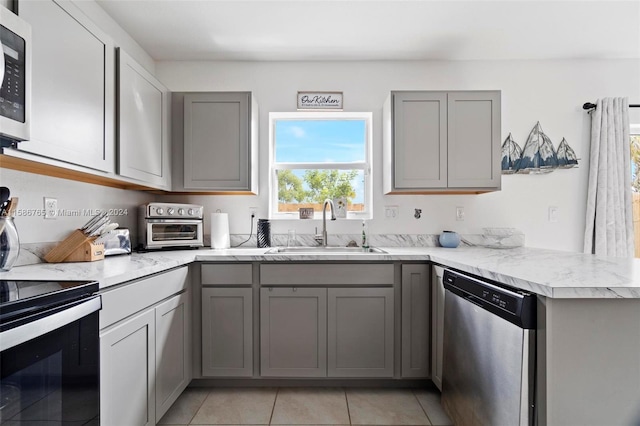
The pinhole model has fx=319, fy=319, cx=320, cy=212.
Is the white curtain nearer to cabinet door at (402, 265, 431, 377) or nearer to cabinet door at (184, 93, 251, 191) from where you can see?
cabinet door at (402, 265, 431, 377)

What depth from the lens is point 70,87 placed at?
1447 mm

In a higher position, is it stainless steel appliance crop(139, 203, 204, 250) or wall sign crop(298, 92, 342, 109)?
wall sign crop(298, 92, 342, 109)

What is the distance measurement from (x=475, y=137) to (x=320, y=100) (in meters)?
1.29

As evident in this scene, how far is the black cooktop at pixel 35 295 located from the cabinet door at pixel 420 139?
1.99 m

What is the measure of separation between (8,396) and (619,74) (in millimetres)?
4223

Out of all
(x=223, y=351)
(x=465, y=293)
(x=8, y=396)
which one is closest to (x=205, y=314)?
(x=223, y=351)

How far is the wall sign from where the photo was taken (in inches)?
109

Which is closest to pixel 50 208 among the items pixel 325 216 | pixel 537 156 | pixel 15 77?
pixel 15 77

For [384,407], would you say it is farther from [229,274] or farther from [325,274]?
[229,274]

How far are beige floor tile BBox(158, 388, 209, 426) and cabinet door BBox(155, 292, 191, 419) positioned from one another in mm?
104

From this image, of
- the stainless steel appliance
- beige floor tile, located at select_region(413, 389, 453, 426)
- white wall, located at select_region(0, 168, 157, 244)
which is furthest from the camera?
the stainless steel appliance

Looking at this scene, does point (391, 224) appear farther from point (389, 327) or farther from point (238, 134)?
point (238, 134)

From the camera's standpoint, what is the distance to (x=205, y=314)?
2.06m

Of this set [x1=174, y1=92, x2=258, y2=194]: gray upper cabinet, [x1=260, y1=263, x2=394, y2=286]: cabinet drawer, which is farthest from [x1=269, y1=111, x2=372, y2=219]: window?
[x1=260, y1=263, x2=394, y2=286]: cabinet drawer
